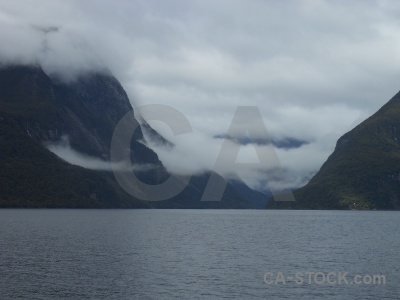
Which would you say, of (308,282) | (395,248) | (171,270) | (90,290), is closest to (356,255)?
(395,248)

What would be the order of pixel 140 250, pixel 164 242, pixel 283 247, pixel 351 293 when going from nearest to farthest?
pixel 351 293 → pixel 140 250 → pixel 283 247 → pixel 164 242

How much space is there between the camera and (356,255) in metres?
125

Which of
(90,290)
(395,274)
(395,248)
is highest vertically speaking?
(395,248)

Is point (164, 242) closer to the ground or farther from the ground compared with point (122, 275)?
farther from the ground

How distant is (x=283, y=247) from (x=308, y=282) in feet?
182

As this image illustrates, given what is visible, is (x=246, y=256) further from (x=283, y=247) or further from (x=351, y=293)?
(x=351, y=293)

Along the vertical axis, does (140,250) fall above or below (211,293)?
above

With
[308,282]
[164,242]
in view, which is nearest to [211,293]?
[308,282]

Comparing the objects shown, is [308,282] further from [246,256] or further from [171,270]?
[246,256]

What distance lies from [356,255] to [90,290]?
2685 inches

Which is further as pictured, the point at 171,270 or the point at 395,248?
the point at 395,248

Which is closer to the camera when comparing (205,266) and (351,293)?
(351,293)

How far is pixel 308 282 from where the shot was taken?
8931 cm

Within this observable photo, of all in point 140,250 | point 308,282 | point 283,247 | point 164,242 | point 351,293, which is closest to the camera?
point 351,293
